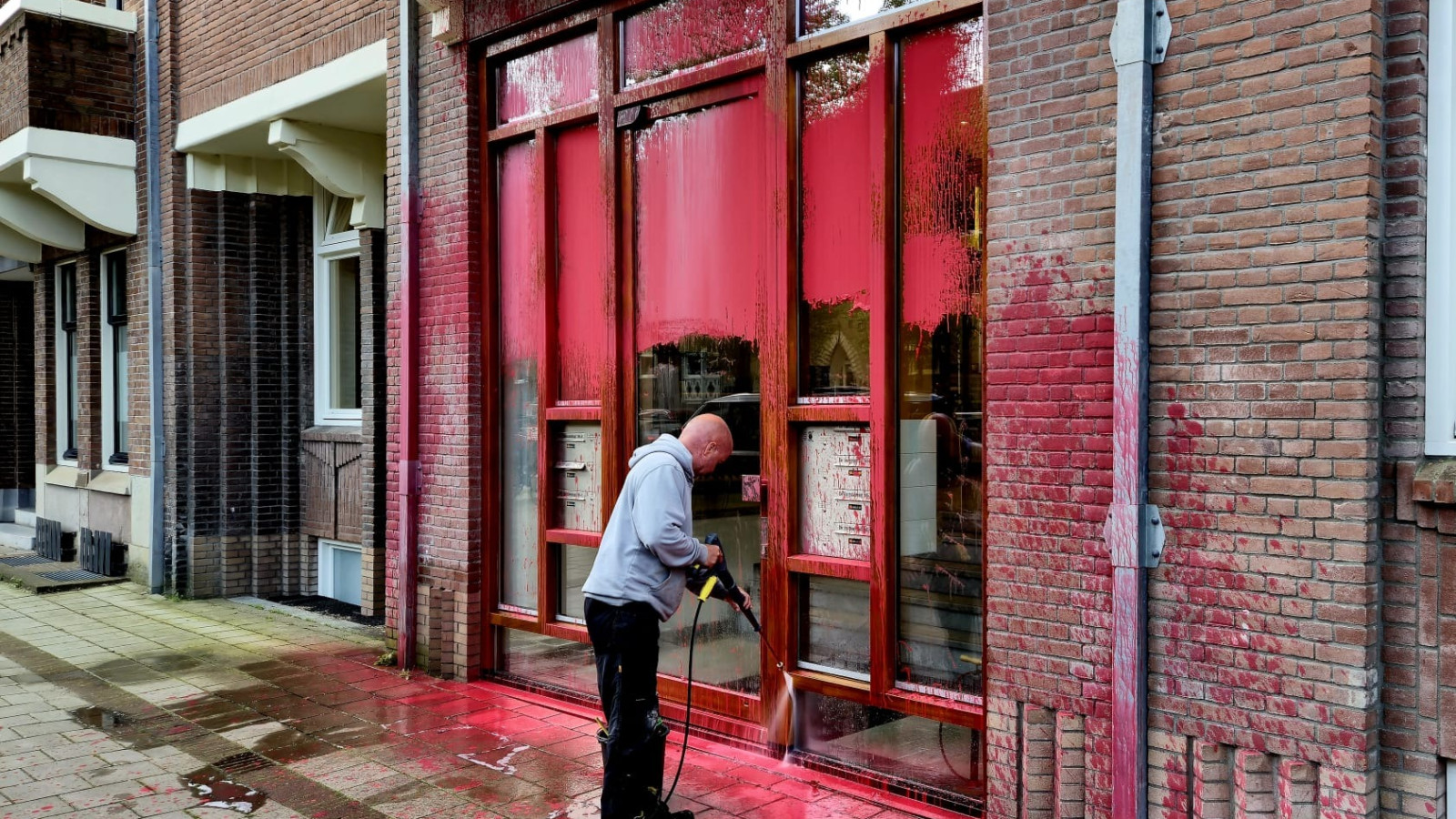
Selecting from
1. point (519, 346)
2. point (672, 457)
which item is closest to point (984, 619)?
point (672, 457)

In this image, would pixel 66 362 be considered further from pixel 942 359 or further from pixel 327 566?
pixel 942 359

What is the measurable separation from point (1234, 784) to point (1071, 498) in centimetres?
117

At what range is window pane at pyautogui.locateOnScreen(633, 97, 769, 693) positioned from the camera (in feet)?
20.0

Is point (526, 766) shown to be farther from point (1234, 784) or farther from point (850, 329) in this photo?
point (1234, 784)

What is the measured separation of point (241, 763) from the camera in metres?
6.05

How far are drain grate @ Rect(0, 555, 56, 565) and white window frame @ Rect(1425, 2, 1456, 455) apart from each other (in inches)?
563

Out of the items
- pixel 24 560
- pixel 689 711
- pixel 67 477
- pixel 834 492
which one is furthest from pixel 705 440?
pixel 24 560

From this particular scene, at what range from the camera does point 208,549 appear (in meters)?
11.3

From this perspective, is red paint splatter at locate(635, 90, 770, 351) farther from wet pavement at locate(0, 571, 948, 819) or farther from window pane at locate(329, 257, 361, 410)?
window pane at locate(329, 257, 361, 410)

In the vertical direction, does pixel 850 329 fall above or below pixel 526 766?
above

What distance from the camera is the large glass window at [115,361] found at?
502 inches

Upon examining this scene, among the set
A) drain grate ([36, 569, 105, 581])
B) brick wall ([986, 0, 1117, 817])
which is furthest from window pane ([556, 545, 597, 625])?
drain grate ([36, 569, 105, 581])

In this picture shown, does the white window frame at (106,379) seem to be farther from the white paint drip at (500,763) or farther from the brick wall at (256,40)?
the white paint drip at (500,763)

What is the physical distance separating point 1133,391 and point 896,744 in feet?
7.04
